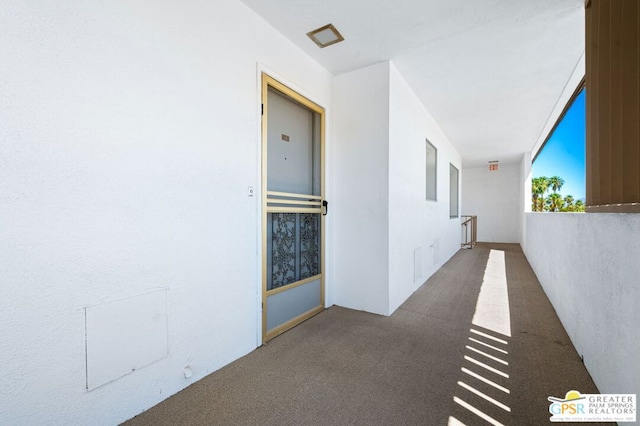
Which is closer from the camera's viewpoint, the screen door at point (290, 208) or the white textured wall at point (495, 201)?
the screen door at point (290, 208)

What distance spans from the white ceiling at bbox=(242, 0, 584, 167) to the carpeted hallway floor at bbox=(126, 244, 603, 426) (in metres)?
2.84

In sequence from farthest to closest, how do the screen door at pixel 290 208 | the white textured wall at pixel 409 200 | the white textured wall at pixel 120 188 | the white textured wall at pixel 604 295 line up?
the white textured wall at pixel 409 200, the screen door at pixel 290 208, the white textured wall at pixel 604 295, the white textured wall at pixel 120 188

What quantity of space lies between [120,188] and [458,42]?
125 inches

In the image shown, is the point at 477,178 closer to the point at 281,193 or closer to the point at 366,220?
the point at 366,220

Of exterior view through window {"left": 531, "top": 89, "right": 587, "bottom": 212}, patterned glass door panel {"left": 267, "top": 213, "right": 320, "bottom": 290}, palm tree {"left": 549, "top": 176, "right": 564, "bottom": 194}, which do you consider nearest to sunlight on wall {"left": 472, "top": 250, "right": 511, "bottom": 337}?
exterior view through window {"left": 531, "top": 89, "right": 587, "bottom": 212}

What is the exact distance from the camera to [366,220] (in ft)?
10.7

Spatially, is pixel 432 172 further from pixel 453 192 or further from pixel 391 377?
pixel 391 377

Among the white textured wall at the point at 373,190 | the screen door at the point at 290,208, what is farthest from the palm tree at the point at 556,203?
the screen door at the point at 290,208

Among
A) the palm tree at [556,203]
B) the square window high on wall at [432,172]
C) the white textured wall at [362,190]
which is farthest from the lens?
the square window high on wall at [432,172]

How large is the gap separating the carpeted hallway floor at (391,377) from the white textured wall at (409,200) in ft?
2.38

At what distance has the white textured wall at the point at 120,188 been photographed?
1234 millimetres

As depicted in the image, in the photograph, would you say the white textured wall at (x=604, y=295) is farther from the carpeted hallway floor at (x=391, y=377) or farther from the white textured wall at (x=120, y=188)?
the white textured wall at (x=120, y=188)

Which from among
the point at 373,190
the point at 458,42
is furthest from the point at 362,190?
the point at 458,42

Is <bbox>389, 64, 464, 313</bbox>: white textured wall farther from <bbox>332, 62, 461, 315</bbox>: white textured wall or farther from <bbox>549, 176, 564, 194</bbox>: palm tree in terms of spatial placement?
<bbox>549, 176, 564, 194</bbox>: palm tree
